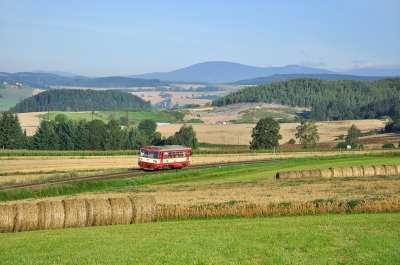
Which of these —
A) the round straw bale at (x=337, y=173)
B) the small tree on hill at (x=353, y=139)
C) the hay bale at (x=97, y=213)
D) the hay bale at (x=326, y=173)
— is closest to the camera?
the hay bale at (x=97, y=213)

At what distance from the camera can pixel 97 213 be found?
998 inches

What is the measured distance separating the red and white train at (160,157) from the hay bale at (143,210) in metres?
33.4

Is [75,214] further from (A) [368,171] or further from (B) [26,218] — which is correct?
(A) [368,171]

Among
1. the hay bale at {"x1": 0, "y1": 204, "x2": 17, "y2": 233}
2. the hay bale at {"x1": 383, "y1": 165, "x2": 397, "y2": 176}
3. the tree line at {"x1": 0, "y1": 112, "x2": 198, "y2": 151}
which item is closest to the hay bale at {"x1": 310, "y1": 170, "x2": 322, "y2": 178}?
the hay bale at {"x1": 383, "y1": 165, "x2": 397, "y2": 176}

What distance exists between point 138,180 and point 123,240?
2991 cm

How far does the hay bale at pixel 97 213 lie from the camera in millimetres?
25328

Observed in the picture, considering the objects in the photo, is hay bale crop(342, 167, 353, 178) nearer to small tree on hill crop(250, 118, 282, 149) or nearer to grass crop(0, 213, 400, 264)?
grass crop(0, 213, 400, 264)

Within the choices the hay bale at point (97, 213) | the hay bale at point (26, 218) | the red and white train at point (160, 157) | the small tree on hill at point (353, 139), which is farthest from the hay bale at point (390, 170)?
the small tree on hill at point (353, 139)

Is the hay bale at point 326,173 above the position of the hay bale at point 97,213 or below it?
below

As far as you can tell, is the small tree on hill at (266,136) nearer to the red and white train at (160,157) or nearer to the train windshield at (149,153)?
the red and white train at (160,157)

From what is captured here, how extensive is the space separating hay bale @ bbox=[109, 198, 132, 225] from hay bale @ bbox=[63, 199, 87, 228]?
4.28 feet

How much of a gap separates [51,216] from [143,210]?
4282 mm

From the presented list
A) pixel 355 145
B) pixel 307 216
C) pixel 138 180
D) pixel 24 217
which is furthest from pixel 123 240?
pixel 355 145

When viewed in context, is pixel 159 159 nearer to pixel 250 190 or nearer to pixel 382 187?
pixel 250 190
